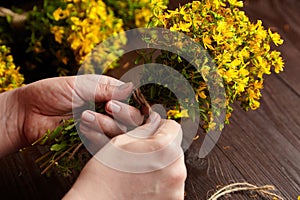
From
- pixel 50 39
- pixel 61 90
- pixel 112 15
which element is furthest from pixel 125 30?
pixel 61 90

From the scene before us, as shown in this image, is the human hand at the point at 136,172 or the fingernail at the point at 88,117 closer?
the human hand at the point at 136,172

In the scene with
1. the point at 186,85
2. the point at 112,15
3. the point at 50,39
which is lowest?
the point at 50,39

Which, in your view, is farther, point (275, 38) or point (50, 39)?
point (50, 39)

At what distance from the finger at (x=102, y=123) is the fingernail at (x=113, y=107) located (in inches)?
0.7

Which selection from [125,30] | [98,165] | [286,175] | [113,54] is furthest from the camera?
[125,30]

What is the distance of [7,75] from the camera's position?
1.43 metres

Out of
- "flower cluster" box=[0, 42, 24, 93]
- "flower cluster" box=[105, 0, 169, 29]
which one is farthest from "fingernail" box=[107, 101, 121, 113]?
"flower cluster" box=[105, 0, 169, 29]

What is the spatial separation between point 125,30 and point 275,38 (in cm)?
69

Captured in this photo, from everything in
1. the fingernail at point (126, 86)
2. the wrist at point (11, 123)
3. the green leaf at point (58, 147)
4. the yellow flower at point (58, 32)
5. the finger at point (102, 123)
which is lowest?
the wrist at point (11, 123)

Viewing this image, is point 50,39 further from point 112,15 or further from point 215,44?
point 215,44

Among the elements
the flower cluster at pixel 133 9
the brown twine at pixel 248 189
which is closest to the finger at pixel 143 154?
the brown twine at pixel 248 189

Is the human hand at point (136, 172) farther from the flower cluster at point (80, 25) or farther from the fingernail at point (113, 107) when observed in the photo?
the flower cluster at point (80, 25)

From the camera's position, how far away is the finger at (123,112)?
1.04 meters

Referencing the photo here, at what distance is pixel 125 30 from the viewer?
1.67 meters
